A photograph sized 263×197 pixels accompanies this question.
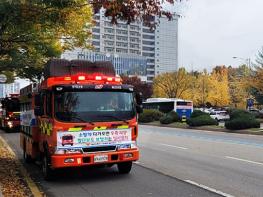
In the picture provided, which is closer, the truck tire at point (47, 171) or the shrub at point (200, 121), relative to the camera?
the truck tire at point (47, 171)

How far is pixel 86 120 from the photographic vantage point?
11.0 metres

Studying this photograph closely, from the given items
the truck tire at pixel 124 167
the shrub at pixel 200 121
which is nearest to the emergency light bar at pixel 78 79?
the truck tire at pixel 124 167

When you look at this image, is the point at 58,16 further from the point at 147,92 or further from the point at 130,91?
the point at 147,92

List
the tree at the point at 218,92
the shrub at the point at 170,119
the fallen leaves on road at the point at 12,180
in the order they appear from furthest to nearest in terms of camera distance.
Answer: the tree at the point at 218,92, the shrub at the point at 170,119, the fallen leaves on road at the point at 12,180

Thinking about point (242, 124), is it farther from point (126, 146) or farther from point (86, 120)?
point (86, 120)

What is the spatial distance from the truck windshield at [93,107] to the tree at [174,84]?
3155 inches

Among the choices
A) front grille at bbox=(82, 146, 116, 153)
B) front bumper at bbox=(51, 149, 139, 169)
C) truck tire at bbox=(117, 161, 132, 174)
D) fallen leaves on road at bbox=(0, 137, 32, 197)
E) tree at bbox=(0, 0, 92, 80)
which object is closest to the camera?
fallen leaves on road at bbox=(0, 137, 32, 197)

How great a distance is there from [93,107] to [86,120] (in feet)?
1.15

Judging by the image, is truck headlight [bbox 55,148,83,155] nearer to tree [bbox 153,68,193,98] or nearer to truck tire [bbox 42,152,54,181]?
truck tire [bbox 42,152,54,181]

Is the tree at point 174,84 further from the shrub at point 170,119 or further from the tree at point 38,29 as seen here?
the tree at point 38,29

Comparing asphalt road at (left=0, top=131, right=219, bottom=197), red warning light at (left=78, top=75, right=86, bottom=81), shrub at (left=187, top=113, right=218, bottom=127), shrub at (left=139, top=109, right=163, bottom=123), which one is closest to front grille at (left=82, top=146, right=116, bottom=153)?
asphalt road at (left=0, top=131, right=219, bottom=197)

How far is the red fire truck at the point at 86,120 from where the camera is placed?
35.4 ft

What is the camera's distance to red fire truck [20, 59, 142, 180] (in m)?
10.8

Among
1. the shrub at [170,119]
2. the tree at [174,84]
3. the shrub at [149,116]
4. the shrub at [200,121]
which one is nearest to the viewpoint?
the shrub at [200,121]
